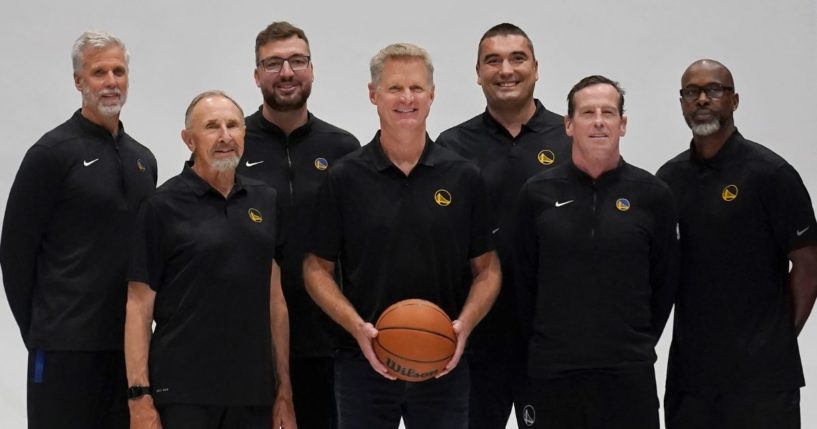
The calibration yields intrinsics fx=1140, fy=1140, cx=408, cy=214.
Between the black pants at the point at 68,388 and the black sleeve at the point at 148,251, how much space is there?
526 millimetres

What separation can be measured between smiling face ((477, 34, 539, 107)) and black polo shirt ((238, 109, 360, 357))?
68cm

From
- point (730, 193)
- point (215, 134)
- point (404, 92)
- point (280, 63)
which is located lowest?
point (730, 193)

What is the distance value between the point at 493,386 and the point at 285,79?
1.40m

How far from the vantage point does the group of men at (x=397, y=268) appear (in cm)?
362

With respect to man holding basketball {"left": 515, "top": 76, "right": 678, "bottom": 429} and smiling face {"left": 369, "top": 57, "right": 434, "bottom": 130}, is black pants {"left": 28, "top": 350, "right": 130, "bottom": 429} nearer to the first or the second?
smiling face {"left": 369, "top": 57, "right": 434, "bottom": 130}

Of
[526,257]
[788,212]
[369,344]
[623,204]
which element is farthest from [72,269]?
[788,212]

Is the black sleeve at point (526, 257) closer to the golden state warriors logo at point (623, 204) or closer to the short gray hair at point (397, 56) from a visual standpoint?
the golden state warriors logo at point (623, 204)

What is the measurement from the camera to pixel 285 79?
4348 millimetres

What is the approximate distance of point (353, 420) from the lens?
3.77 meters

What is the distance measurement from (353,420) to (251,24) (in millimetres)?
3870

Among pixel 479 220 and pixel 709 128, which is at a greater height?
pixel 709 128

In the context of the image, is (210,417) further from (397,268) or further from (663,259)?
(663,259)

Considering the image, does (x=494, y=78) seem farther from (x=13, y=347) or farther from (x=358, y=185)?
(x=13, y=347)

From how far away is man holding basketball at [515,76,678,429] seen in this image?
377 cm
